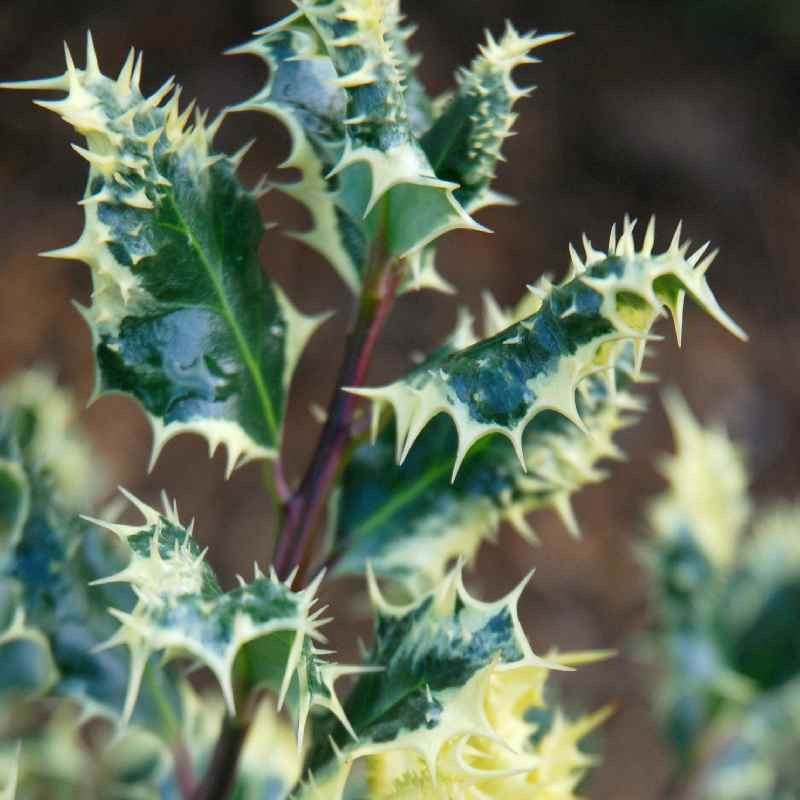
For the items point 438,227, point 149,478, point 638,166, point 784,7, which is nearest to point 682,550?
point 438,227

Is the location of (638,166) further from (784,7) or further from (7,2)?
(7,2)

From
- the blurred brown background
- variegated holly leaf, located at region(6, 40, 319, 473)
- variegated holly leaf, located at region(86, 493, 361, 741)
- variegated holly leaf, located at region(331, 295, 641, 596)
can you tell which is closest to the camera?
variegated holly leaf, located at region(86, 493, 361, 741)

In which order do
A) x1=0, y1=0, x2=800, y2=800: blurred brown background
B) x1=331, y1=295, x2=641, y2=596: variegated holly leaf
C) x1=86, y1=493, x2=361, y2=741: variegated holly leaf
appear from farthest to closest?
x1=0, y1=0, x2=800, y2=800: blurred brown background
x1=331, y1=295, x2=641, y2=596: variegated holly leaf
x1=86, y1=493, x2=361, y2=741: variegated holly leaf

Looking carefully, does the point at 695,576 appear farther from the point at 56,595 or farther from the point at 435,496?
the point at 56,595

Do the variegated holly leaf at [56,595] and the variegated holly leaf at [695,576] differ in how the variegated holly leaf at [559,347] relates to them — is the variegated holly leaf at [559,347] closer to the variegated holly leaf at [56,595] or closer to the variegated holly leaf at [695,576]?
the variegated holly leaf at [56,595]

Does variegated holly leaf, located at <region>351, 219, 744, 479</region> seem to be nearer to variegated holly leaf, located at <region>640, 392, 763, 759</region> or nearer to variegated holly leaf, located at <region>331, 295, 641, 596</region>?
Answer: variegated holly leaf, located at <region>331, 295, 641, 596</region>

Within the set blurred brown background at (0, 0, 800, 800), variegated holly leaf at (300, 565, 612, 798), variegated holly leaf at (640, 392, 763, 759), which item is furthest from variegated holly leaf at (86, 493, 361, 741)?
blurred brown background at (0, 0, 800, 800)
